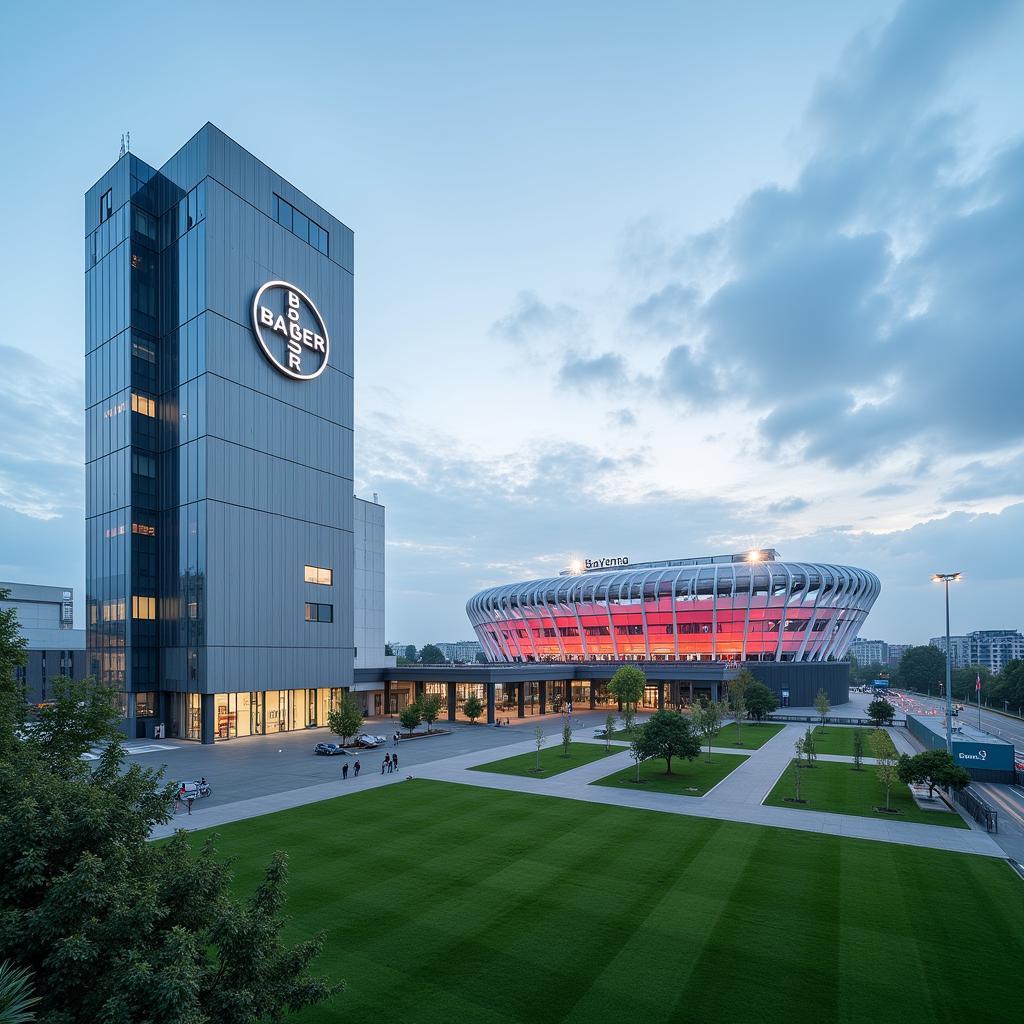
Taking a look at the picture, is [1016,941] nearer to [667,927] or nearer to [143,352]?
[667,927]

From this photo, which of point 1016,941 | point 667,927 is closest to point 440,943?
point 667,927

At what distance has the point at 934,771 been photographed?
36.4 metres

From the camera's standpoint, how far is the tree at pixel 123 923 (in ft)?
28.9

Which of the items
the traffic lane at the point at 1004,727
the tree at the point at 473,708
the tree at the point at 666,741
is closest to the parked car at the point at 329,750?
the tree at the point at 473,708

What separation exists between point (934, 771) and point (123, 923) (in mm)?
41369

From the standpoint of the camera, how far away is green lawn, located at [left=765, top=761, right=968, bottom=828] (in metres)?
34.4

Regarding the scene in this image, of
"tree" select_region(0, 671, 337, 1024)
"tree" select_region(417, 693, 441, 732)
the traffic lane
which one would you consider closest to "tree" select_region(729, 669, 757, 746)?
the traffic lane

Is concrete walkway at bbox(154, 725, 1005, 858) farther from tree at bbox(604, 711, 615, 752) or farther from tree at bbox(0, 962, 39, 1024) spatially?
tree at bbox(0, 962, 39, 1024)

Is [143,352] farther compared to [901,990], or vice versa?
[143,352]

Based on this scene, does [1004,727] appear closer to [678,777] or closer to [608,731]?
[608,731]

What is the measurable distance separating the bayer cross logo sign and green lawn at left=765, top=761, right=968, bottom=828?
200 ft

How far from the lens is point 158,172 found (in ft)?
227

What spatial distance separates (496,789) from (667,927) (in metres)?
20.8

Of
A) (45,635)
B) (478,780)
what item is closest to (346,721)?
(478,780)
